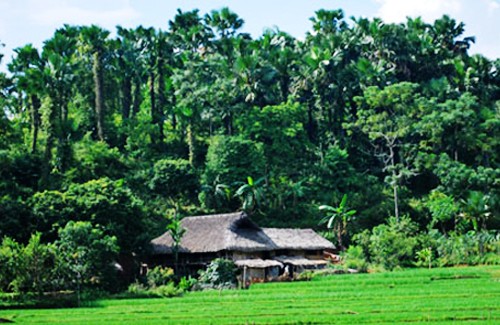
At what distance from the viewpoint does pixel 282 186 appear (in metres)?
55.5

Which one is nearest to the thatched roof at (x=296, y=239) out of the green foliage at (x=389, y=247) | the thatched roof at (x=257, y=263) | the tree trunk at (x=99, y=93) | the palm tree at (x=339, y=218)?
the palm tree at (x=339, y=218)

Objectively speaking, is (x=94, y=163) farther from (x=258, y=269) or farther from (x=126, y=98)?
(x=258, y=269)

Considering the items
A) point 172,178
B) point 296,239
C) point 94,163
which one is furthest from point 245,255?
point 94,163

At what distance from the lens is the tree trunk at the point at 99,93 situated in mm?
57594

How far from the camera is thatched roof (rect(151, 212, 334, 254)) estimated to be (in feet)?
140

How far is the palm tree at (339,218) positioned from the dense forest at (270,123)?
410mm

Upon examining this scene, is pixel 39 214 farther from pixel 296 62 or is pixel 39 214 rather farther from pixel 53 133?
pixel 296 62

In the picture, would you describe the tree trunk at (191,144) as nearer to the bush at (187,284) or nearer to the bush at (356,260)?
the bush at (356,260)

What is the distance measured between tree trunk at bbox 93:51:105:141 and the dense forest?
0.12 meters

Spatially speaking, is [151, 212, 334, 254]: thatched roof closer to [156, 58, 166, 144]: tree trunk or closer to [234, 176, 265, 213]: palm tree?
[234, 176, 265, 213]: palm tree

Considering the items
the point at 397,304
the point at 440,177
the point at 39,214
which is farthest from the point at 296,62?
the point at 397,304

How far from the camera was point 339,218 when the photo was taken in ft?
169

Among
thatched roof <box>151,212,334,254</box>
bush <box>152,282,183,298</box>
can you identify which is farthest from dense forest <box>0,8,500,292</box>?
bush <box>152,282,183,298</box>

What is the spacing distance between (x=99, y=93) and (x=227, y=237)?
70.8ft
